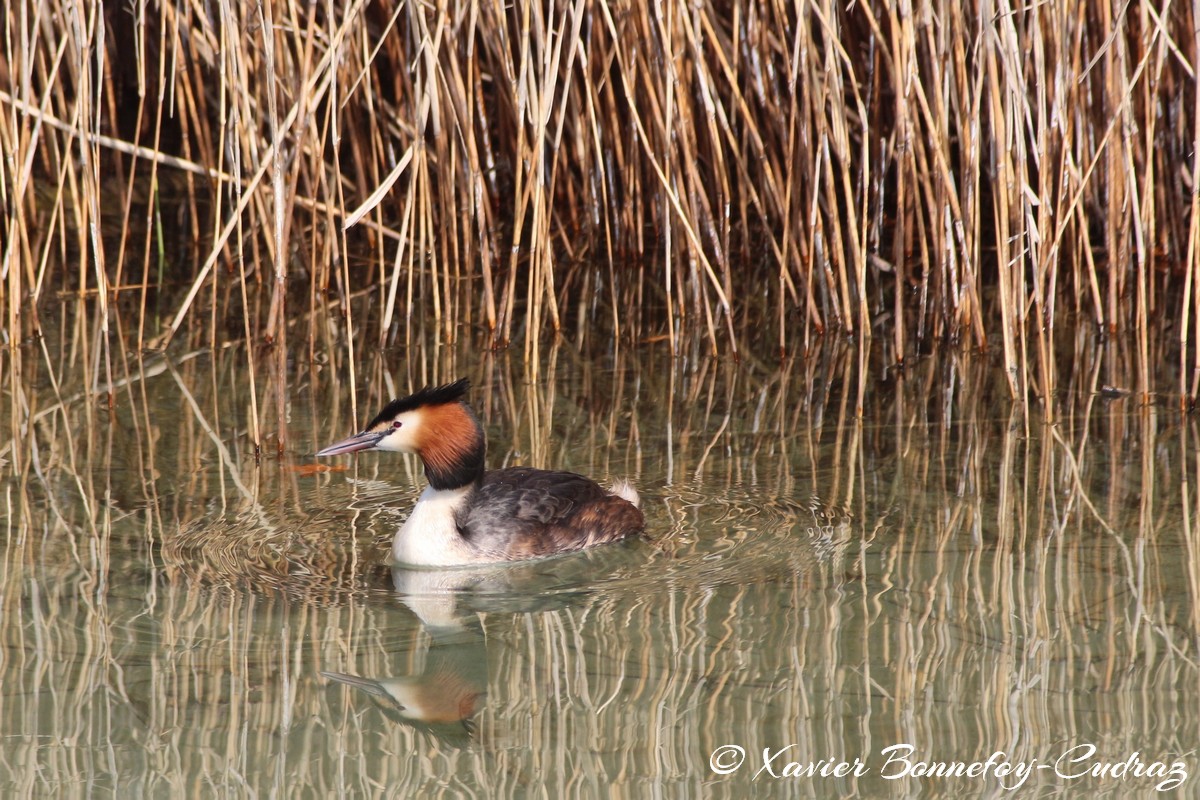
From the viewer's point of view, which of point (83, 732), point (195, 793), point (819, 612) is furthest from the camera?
point (819, 612)

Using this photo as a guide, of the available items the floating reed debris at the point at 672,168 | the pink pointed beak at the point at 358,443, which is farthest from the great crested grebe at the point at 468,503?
the floating reed debris at the point at 672,168

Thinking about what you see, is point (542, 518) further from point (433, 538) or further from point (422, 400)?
point (422, 400)

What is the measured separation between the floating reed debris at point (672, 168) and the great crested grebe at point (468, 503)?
2.53 ft

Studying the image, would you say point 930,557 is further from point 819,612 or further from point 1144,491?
point 1144,491

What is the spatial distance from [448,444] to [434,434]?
0.16ft

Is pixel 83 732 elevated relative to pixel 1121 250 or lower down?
lower down

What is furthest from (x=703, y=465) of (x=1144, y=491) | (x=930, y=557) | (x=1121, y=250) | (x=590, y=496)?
(x=1121, y=250)

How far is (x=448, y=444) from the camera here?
4.48 metres

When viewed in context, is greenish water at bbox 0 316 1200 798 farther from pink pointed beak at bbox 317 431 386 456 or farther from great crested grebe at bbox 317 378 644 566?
pink pointed beak at bbox 317 431 386 456

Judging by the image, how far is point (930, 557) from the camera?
4.43 meters

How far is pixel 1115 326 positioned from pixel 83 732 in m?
4.68

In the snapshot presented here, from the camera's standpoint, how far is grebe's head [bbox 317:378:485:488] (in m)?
4.42

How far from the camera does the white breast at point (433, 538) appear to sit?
440cm

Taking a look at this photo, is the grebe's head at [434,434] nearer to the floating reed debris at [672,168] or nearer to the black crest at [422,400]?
the black crest at [422,400]
